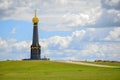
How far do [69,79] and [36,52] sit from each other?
6584 cm

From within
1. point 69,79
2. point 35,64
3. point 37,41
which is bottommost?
point 69,79

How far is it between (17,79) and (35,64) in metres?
37.6

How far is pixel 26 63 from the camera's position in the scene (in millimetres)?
103250

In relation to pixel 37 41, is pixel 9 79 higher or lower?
lower

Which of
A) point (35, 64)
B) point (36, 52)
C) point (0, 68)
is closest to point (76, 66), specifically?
point (35, 64)

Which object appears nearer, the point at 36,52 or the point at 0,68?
the point at 0,68

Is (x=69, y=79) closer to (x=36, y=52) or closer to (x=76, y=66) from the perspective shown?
(x=76, y=66)

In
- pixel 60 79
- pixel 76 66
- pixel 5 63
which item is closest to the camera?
pixel 60 79

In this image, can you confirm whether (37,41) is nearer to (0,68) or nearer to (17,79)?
(0,68)

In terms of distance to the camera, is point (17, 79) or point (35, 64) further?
point (35, 64)

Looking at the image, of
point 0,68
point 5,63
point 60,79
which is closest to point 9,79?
point 60,79

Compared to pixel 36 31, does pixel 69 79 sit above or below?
below

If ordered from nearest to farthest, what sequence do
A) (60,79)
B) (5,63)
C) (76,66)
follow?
(60,79) < (76,66) < (5,63)

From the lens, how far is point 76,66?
9762 centimetres
